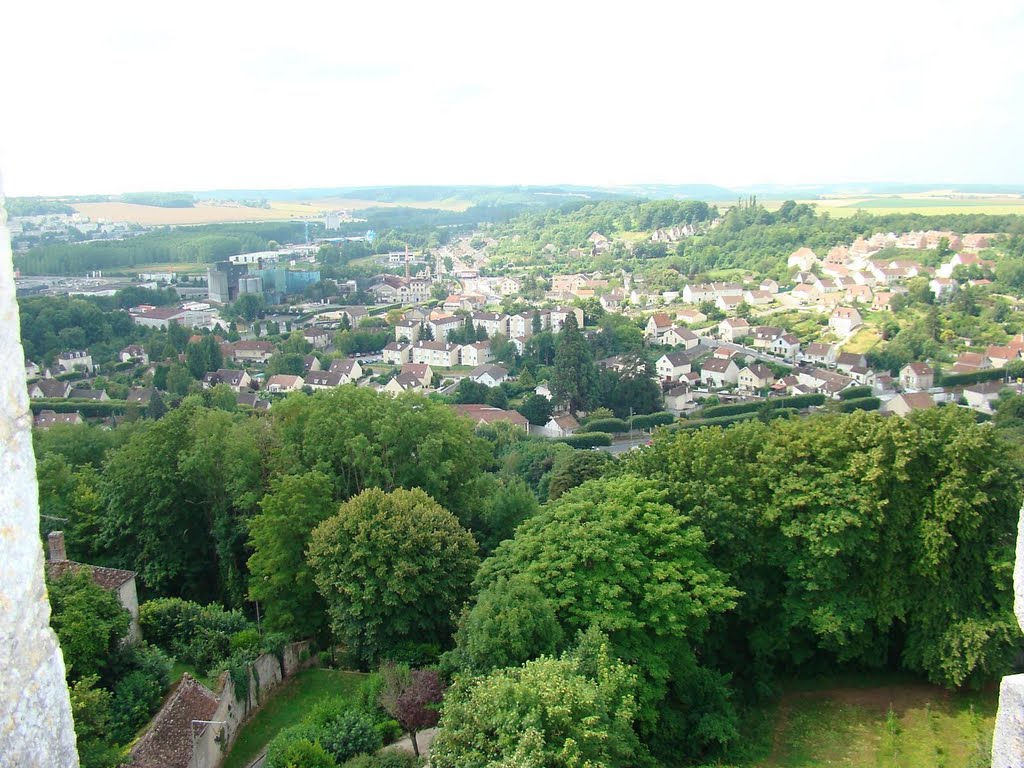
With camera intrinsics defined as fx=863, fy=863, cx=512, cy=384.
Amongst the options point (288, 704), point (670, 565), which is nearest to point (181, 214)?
point (288, 704)

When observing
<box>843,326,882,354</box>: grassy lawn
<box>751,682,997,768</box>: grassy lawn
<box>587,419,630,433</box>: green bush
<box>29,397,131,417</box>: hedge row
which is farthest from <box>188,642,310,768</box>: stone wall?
<box>843,326,882,354</box>: grassy lawn

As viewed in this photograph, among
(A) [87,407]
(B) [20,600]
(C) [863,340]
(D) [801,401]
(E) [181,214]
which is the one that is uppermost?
(B) [20,600]

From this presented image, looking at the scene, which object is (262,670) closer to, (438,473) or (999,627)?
(438,473)

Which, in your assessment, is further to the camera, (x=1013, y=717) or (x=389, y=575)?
(x=389, y=575)

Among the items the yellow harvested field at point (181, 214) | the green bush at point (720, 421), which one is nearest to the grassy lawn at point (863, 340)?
the green bush at point (720, 421)

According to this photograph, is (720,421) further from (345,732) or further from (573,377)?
(345,732)
